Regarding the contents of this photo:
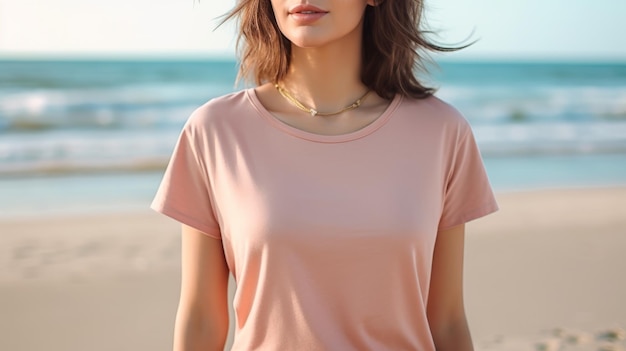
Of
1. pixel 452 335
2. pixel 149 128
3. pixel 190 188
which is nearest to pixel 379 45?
pixel 190 188

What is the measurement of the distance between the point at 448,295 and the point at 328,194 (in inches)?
15.6

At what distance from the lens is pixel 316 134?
6.05 ft

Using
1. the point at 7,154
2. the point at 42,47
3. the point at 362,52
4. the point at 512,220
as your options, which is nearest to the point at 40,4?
the point at 42,47

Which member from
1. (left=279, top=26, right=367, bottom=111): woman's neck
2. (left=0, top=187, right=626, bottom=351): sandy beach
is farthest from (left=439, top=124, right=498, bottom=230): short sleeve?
(left=0, top=187, right=626, bottom=351): sandy beach

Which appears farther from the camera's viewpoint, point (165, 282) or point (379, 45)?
point (165, 282)

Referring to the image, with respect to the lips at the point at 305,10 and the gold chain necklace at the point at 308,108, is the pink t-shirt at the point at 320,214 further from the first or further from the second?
the lips at the point at 305,10

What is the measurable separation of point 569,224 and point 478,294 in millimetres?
1885

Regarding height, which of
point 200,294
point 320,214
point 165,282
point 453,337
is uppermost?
point 320,214

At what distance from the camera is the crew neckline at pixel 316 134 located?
1824mm

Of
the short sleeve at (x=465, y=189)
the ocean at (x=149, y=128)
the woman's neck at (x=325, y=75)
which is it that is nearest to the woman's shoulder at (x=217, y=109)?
the woman's neck at (x=325, y=75)

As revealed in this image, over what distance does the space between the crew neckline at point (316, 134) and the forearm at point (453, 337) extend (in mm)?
481

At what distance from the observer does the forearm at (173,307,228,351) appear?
6.03 feet

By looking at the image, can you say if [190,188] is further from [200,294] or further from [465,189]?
[465,189]

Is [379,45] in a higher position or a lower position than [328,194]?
higher
